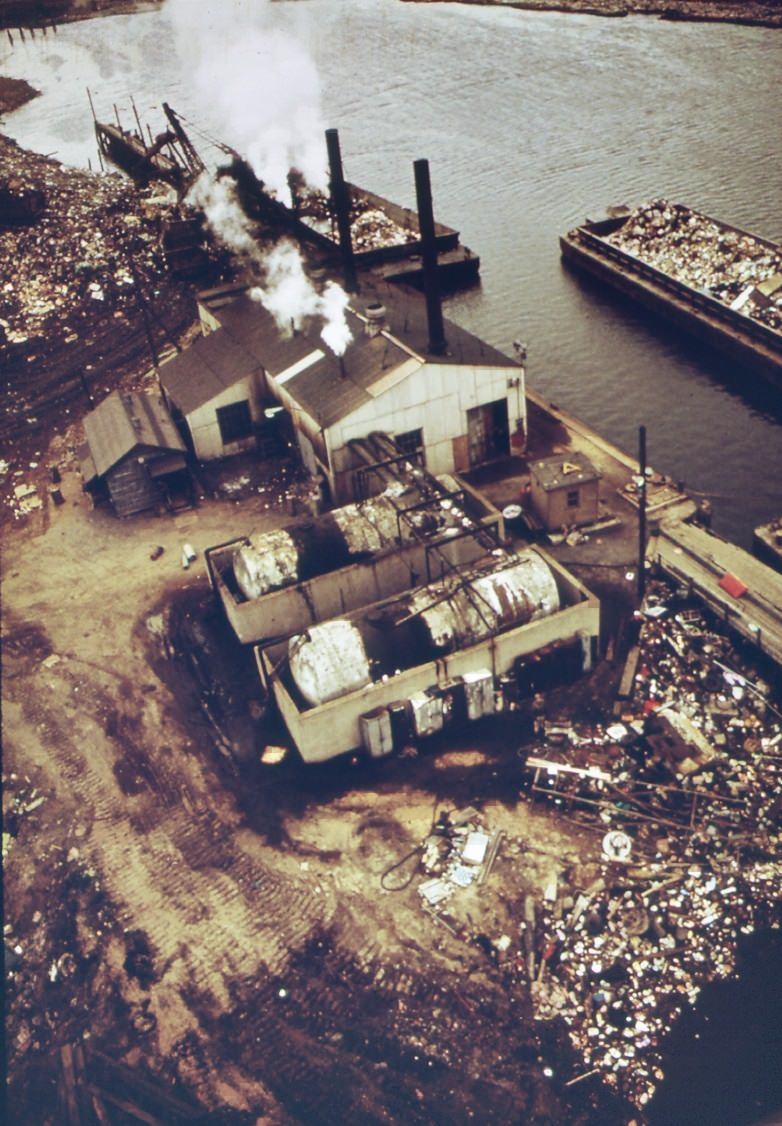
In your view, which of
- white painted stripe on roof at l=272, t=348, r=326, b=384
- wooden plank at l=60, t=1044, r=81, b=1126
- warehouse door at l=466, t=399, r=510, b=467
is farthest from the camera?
white painted stripe on roof at l=272, t=348, r=326, b=384

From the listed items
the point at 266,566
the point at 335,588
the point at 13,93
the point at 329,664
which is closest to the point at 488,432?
the point at 335,588

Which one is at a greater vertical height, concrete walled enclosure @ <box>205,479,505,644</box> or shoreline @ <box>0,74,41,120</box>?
shoreline @ <box>0,74,41,120</box>

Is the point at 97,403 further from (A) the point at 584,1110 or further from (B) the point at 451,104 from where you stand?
(B) the point at 451,104

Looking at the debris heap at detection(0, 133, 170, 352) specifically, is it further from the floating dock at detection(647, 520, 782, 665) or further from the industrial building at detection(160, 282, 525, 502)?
the floating dock at detection(647, 520, 782, 665)

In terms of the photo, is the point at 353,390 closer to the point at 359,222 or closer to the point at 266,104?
the point at 266,104

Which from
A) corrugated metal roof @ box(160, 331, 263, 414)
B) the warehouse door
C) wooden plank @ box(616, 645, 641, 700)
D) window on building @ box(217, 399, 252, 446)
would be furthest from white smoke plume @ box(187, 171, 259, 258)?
wooden plank @ box(616, 645, 641, 700)

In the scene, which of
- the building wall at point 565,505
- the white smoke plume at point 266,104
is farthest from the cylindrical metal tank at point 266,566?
the white smoke plume at point 266,104
